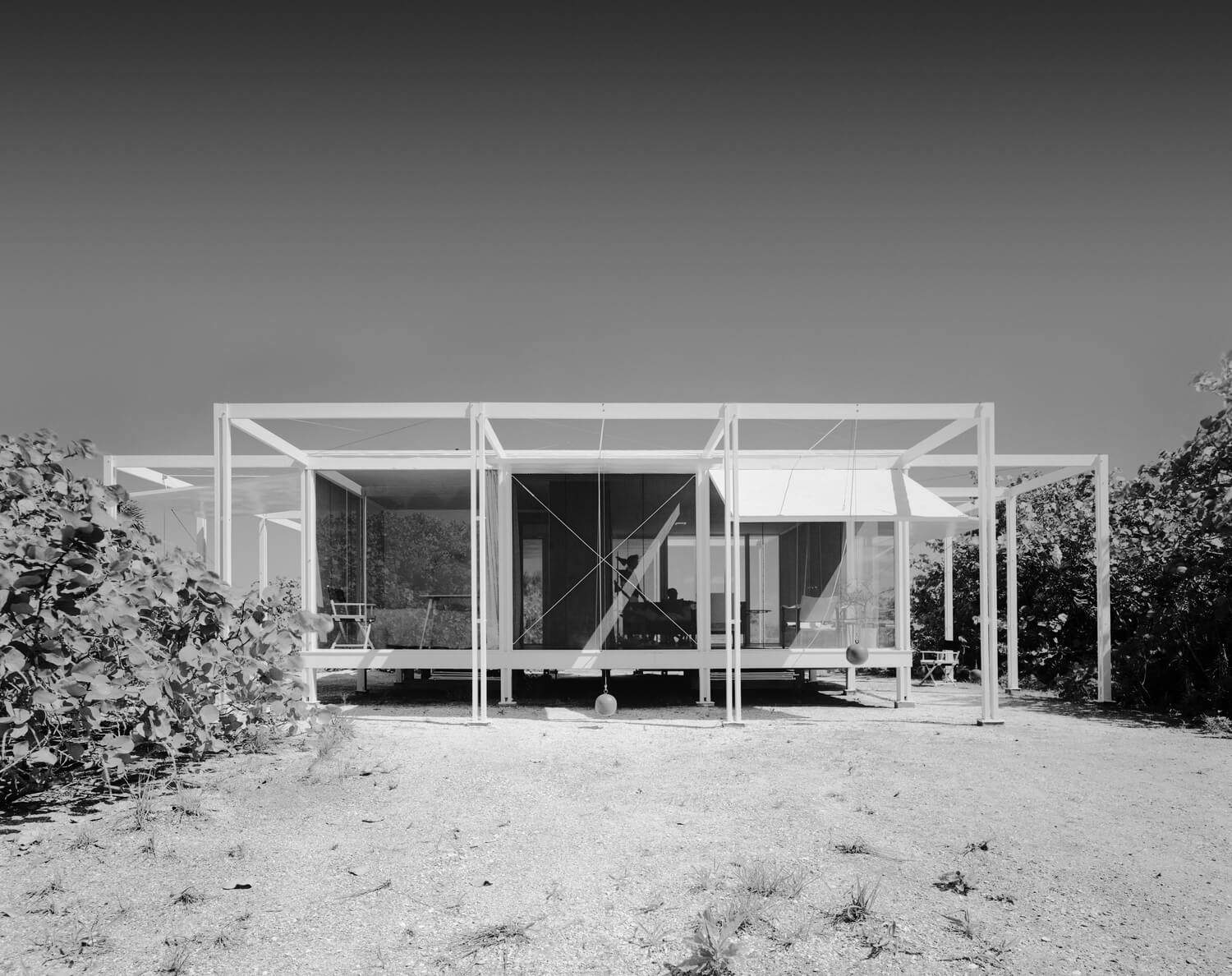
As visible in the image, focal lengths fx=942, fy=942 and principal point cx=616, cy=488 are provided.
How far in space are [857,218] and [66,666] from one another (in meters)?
9.90

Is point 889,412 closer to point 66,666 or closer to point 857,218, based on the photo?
point 857,218

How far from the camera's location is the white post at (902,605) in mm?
10984

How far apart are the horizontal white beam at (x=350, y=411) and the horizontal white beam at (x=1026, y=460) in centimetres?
585

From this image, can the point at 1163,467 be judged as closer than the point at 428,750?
No

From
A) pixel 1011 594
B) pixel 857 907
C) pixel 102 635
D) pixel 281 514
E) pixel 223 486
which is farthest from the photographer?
pixel 281 514

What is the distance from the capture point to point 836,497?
11016 millimetres

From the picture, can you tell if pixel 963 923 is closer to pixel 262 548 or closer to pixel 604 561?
pixel 604 561

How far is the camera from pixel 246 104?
10711 millimetres

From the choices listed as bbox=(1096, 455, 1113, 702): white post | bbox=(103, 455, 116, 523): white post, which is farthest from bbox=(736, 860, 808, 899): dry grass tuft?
bbox=(103, 455, 116, 523): white post

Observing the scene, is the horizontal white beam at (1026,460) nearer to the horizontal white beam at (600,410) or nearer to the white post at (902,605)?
the white post at (902,605)

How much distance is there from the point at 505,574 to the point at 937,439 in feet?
16.5

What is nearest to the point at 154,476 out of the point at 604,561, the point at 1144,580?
the point at 604,561

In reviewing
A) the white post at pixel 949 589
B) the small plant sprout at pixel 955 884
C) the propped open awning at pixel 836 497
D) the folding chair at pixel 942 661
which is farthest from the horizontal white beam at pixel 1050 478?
the small plant sprout at pixel 955 884

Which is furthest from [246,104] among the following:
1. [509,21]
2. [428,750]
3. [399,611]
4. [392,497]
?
[428,750]
